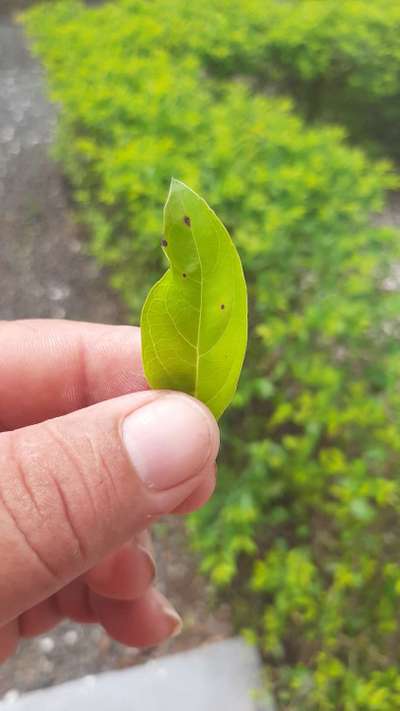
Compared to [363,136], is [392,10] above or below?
above

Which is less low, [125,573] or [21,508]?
[21,508]

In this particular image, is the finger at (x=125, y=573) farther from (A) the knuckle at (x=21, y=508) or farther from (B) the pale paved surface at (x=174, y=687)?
(B) the pale paved surface at (x=174, y=687)

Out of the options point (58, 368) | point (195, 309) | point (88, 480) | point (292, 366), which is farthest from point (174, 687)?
point (195, 309)

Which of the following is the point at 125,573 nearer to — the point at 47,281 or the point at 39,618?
the point at 39,618

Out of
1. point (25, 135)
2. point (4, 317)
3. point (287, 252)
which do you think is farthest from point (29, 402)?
point (25, 135)

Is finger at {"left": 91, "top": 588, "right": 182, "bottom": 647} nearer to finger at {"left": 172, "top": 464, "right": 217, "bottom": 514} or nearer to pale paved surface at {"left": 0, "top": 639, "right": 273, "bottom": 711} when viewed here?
finger at {"left": 172, "top": 464, "right": 217, "bottom": 514}

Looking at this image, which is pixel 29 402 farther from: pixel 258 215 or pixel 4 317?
pixel 4 317

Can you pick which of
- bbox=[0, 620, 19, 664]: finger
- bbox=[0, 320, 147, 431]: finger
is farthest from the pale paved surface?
bbox=[0, 320, 147, 431]: finger
